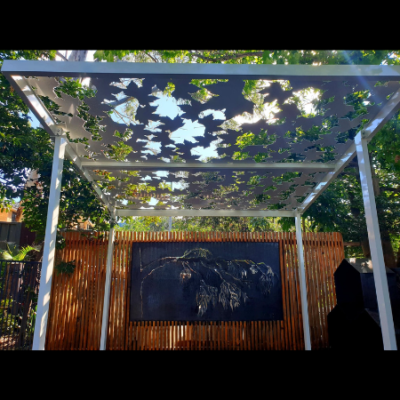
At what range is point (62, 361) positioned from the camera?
18.6 inches

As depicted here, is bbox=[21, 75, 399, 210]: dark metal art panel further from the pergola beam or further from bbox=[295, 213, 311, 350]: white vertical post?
bbox=[295, 213, 311, 350]: white vertical post

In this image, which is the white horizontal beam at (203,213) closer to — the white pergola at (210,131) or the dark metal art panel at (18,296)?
the white pergola at (210,131)

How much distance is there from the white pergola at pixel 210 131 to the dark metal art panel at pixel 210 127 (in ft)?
0.05

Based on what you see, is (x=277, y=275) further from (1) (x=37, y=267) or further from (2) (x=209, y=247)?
(1) (x=37, y=267)

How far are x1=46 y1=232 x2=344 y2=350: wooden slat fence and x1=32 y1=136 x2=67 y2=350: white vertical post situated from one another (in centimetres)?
331

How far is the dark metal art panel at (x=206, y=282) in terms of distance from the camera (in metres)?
6.35

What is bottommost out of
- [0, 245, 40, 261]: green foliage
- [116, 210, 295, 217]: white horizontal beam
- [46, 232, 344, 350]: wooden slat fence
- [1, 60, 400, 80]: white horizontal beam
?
[46, 232, 344, 350]: wooden slat fence

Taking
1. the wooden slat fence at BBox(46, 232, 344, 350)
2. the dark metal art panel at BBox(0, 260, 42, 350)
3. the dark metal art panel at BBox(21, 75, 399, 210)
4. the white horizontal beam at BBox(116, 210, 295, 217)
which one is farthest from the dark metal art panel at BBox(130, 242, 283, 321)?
the dark metal art panel at BBox(0, 260, 42, 350)

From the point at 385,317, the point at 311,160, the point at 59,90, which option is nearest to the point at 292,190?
the point at 311,160

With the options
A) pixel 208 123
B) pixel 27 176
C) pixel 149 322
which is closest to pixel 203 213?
pixel 149 322

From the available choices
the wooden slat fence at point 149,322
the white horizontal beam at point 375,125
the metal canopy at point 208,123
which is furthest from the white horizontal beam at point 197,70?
the wooden slat fence at point 149,322

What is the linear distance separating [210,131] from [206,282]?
3.74 meters

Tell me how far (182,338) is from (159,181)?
3250 mm

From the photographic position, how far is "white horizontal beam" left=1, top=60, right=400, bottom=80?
265 cm
